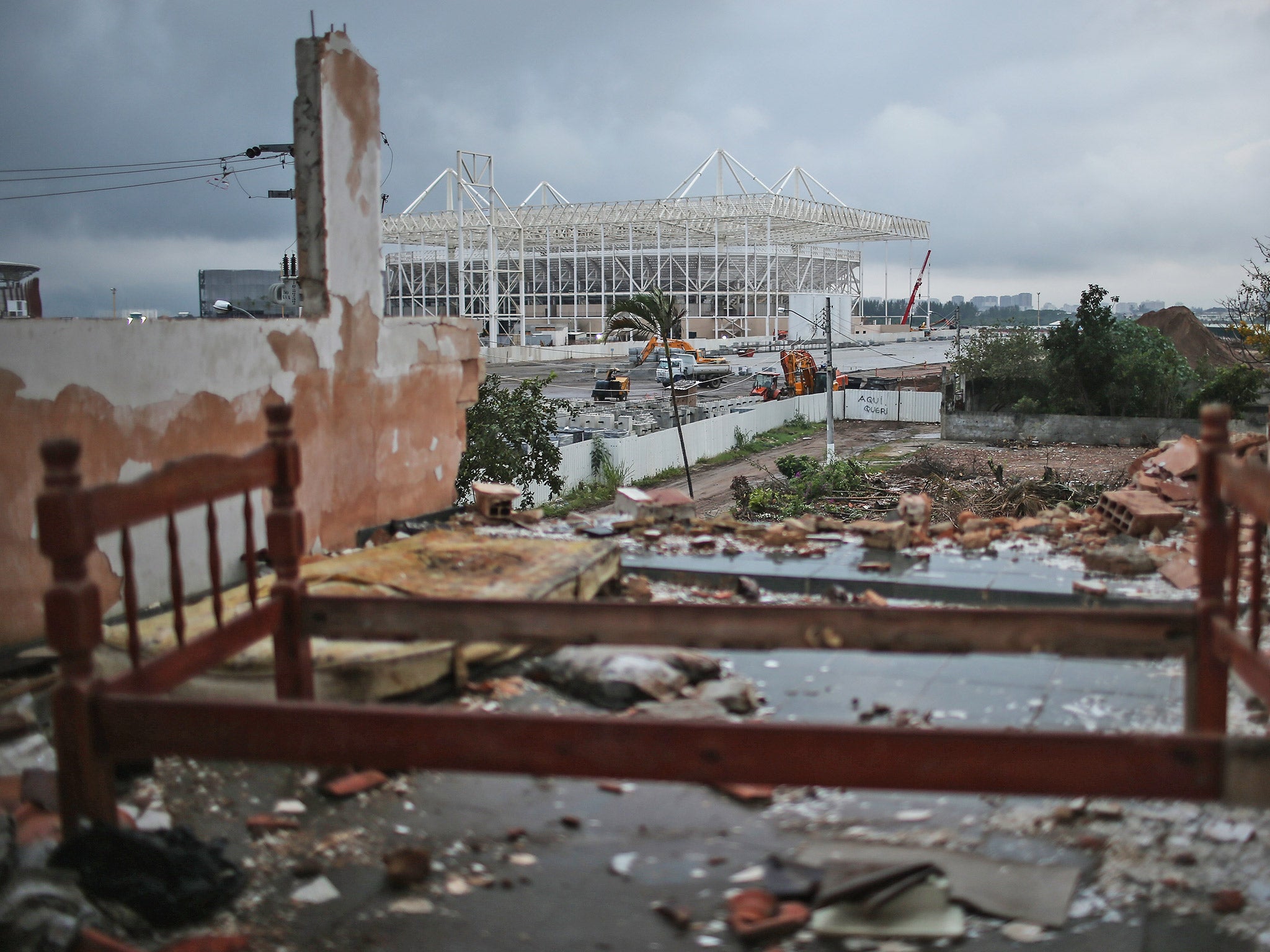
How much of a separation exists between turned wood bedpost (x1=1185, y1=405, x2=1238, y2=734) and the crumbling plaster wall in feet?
15.6

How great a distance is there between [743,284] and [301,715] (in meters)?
81.5

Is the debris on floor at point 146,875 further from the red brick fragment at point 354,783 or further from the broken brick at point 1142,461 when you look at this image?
the broken brick at point 1142,461

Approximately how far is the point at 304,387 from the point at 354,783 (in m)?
3.72

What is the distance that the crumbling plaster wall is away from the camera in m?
Result: 4.98

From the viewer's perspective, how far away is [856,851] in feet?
9.88

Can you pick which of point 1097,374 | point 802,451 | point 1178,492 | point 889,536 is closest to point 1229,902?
point 889,536

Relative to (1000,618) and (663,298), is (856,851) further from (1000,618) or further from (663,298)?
(663,298)

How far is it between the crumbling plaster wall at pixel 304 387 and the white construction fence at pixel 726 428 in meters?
13.5

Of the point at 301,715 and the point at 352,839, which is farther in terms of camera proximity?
the point at 352,839

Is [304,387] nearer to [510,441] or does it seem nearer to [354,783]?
[354,783]

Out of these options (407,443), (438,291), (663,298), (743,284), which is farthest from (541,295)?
(407,443)

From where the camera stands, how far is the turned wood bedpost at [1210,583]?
2879 millimetres

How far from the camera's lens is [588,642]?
11.4 feet

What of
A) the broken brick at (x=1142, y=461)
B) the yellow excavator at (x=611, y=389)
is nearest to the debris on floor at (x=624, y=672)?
the broken brick at (x=1142, y=461)
